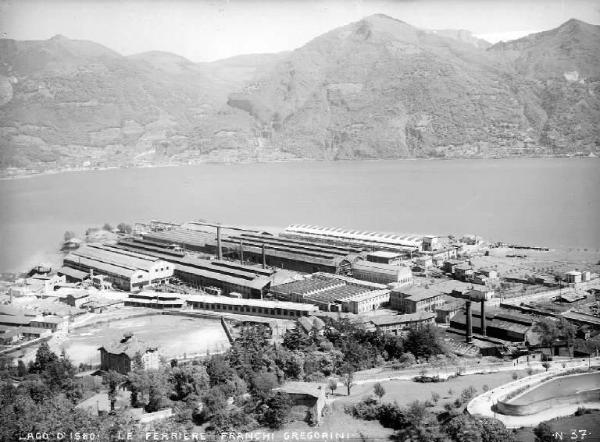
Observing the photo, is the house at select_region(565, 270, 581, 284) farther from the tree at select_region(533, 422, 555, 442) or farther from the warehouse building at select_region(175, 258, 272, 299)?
the tree at select_region(533, 422, 555, 442)

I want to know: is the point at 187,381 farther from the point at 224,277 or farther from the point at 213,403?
the point at 224,277

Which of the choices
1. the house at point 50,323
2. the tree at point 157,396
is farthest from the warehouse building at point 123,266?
the tree at point 157,396

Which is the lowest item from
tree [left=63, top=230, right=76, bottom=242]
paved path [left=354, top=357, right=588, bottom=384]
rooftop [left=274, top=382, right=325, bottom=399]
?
paved path [left=354, top=357, right=588, bottom=384]

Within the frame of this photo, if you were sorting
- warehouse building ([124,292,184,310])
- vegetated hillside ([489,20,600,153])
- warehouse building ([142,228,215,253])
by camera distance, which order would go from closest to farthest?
warehouse building ([124,292,184,310]), warehouse building ([142,228,215,253]), vegetated hillside ([489,20,600,153])

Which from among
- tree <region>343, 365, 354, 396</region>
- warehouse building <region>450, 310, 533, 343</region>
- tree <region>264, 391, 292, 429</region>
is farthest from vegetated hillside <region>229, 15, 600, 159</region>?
tree <region>264, 391, 292, 429</region>

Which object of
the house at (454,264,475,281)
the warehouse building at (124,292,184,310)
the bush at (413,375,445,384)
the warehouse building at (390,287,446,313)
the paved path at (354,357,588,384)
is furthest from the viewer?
the house at (454,264,475,281)

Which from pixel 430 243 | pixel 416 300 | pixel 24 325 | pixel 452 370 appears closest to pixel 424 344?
pixel 452 370

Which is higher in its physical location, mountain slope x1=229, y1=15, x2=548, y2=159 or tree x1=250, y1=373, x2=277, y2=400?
mountain slope x1=229, y1=15, x2=548, y2=159
